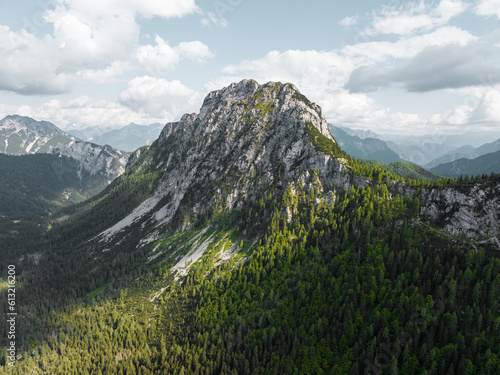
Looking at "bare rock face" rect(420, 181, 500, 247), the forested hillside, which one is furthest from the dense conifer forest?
"bare rock face" rect(420, 181, 500, 247)

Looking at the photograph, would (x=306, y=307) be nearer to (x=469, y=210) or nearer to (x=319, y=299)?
(x=319, y=299)

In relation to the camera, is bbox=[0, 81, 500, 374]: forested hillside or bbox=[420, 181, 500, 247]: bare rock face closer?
bbox=[0, 81, 500, 374]: forested hillside

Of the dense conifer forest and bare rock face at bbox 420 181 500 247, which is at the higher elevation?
bare rock face at bbox 420 181 500 247

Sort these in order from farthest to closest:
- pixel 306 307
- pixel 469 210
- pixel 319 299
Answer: pixel 469 210 < pixel 306 307 < pixel 319 299

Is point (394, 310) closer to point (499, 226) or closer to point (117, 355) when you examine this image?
point (499, 226)

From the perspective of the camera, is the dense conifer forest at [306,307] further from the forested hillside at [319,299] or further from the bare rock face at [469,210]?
the bare rock face at [469,210]

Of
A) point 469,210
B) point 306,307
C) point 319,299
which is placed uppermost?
point 469,210

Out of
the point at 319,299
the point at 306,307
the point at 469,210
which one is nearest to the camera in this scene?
the point at 319,299

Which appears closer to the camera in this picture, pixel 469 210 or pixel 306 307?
pixel 306 307

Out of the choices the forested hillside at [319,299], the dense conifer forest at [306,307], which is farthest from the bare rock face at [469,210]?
the dense conifer forest at [306,307]

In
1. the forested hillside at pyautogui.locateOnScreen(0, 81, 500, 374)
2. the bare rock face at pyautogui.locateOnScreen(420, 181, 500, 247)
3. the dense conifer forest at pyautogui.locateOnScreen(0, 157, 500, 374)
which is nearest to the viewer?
the dense conifer forest at pyautogui.locateOnScreen(0, 157, 500, 374)

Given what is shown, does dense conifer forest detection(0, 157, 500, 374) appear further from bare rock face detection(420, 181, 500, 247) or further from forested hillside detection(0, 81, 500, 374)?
bare rock face detection(420, 181, 500, 247)

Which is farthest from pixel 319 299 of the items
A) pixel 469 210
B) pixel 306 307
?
pixel 469 210
